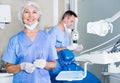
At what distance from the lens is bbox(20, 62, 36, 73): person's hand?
151 cm

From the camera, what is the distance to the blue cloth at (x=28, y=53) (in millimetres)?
1617

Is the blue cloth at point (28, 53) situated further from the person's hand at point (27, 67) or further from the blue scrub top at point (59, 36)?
the blue scrub top at point (59, 36)

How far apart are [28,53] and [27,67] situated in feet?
0.46

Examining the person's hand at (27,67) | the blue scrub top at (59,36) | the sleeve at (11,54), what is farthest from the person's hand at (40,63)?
the blue scrub top at (59,36)

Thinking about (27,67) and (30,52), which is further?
(30,52)

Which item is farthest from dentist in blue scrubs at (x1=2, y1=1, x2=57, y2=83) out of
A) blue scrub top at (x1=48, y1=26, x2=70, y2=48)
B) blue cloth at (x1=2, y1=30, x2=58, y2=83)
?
blue scrub top at (x1=48, y1=26, x2=70, y2=48)

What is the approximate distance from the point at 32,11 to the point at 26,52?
0.28 metres

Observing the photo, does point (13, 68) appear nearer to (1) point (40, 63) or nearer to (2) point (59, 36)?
(1) point (40, 63)

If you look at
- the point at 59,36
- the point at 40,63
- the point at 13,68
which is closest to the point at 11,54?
the point at 13,68

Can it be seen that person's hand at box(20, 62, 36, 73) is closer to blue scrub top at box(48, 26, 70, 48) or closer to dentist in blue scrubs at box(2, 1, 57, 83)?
dentist in blue scrubs at box(2, 1, 57, 83)

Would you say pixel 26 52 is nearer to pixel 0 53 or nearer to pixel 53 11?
pixel 0 53

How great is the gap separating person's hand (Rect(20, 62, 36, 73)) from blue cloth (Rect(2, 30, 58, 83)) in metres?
0.08

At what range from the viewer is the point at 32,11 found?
5.37ft

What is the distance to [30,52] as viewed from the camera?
5.34ft
